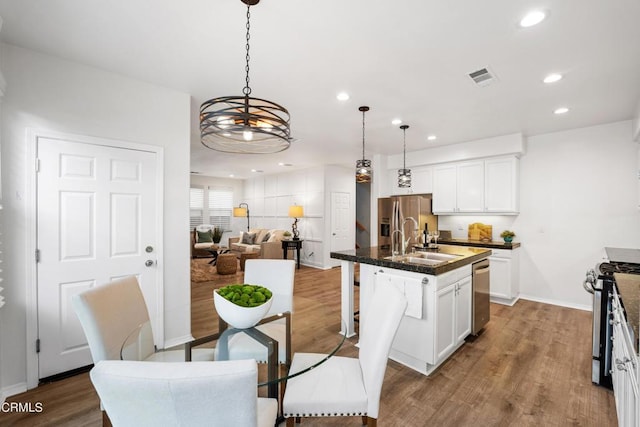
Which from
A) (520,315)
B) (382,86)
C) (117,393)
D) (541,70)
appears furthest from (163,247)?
(520,315)

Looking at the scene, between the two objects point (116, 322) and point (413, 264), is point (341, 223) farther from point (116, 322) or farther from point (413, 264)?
point (116, 322)

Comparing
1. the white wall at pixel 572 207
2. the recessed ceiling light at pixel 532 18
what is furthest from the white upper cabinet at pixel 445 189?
the recessed ceiling light at pixel 532 18

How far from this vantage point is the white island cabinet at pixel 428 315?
95.5 inches

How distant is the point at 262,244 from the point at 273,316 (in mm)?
4946

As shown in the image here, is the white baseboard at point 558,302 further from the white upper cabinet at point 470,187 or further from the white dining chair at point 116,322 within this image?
the white dining chair at point 116,322

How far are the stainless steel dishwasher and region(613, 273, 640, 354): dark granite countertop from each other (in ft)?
3.59

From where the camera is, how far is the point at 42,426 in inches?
73.3

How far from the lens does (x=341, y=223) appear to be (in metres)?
7.45

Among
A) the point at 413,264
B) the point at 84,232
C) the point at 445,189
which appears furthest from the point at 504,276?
the point at 84,232

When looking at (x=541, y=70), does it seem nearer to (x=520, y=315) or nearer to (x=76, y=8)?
(x=520, y=315)

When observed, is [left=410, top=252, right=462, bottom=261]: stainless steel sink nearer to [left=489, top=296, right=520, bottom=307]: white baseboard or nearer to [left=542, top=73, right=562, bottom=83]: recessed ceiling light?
[left=542, top=73, right=562, bottom=83]: recessed ceiling light

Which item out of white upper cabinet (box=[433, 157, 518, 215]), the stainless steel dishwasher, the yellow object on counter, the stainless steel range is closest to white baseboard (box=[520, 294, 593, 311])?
the yellow object on counter

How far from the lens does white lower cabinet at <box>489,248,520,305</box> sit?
4301 mm

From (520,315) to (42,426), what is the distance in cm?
496
